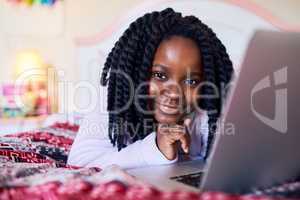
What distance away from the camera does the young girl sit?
91cm

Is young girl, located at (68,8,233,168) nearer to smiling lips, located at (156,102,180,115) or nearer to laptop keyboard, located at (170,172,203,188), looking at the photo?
smiling lips, located at (156,102,180,115)

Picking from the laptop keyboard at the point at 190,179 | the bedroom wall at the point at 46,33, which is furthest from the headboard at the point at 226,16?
the laptop keyboard at the point at 190,179

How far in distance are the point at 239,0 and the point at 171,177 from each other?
1.17m

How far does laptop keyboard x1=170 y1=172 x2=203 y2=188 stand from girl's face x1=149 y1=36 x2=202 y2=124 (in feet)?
0.66

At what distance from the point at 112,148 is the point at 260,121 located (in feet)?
1.62

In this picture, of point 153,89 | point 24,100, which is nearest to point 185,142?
point 153,89

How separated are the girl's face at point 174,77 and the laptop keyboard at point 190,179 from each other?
0.20 m

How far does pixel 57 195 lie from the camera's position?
1.84ft

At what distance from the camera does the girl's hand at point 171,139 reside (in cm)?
90

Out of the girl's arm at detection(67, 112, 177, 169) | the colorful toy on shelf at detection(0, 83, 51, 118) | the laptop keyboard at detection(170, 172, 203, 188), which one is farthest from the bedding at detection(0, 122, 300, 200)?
the colorful toy on shelf at detection(0, 83, 51, 118)

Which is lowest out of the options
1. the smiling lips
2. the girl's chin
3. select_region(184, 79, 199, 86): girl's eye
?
the girl's chin

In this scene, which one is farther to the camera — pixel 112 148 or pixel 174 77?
pixel 112 148

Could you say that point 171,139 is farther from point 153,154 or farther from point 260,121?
point 260,121

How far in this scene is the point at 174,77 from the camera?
2.98ft
